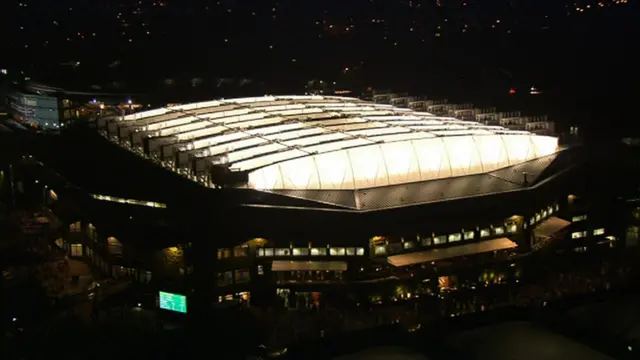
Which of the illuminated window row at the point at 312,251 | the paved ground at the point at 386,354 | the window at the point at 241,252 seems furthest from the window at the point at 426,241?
the window at the point at 241,252

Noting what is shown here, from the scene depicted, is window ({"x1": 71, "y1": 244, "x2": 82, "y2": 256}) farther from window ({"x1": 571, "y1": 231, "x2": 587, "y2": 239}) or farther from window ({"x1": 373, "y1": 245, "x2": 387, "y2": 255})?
window ({"x1": 571, "y1": 231, "x2": 587, "y2": 239})

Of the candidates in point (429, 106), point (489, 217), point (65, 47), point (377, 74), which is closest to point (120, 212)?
point (489, 217)

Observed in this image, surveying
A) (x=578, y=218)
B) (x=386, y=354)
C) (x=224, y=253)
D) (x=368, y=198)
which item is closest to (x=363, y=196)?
(x=368, y=198)

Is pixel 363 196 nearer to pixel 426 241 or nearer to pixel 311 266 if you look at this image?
pixel 426 241

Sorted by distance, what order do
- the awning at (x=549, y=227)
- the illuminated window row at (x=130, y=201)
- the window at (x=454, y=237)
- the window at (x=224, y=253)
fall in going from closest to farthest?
the window at (x=224, y=253) < the window at (x=454, y=237) < the illuminated window row at (x=130, y=201) < the awning at (x=549, y=227)

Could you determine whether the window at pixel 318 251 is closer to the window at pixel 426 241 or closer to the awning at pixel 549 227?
the window at pixel 426 241
